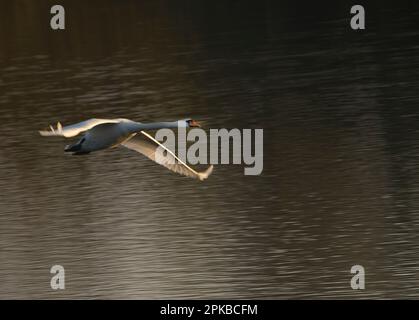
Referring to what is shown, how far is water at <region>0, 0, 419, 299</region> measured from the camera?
1656 cm

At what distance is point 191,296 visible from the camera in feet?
51.3

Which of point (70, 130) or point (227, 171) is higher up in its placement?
point (227, 171)

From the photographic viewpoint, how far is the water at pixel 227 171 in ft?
54.3

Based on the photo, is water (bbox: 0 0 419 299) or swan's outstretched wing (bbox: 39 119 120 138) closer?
swan's outstretched wing (bbox: 39 119 120 138)

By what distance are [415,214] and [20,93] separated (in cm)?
1601

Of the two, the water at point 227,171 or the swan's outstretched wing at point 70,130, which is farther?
the water at point 227,171

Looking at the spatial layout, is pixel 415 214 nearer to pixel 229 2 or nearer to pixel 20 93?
pixel 20 93

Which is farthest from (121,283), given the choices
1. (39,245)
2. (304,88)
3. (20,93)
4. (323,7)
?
(323,7)

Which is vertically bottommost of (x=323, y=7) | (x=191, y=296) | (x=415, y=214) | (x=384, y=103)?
(x=191, y=296)

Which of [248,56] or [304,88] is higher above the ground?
[248,56]

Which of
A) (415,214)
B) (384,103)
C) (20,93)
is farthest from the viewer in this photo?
(20,93)

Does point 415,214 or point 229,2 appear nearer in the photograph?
point 415,214

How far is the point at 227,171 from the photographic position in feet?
71.0

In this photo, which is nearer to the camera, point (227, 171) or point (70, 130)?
point (70, 130)
